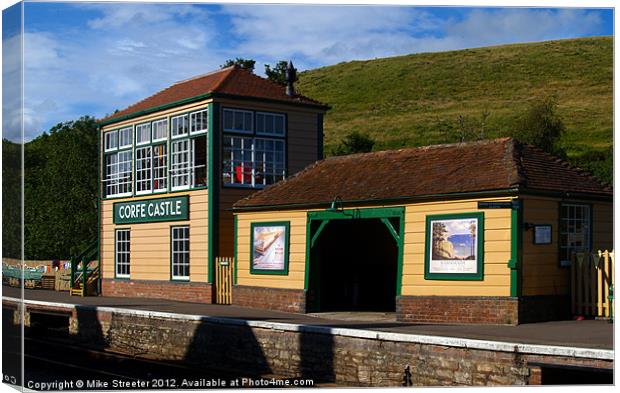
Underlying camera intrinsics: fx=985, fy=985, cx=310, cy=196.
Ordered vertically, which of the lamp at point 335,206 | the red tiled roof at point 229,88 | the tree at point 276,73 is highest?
the tree at point 276,73

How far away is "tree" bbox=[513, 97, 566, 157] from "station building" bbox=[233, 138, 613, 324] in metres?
10.8

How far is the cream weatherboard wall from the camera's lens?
55.4 feet

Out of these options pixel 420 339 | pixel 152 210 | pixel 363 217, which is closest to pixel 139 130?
pixel 152 210

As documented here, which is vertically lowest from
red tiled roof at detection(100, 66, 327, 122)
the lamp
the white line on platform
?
the white line on platform

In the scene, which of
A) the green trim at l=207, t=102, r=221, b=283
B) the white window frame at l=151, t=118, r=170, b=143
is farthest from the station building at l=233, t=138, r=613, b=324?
the white window frame at l=151, t=118, r=170, b=143

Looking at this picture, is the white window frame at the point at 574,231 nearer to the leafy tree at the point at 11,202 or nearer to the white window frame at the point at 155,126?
the leafy tree at the point at 11,202

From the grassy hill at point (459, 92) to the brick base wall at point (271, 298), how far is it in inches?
255

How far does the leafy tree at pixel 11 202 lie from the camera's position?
12.3m

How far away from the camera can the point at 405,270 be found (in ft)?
61.1

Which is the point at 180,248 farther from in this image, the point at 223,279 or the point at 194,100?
the point at 194,100

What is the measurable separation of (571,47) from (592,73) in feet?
17.6

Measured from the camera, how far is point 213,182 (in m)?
24.0

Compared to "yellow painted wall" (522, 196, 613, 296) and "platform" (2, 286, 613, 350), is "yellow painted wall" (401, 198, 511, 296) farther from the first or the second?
"platform" (2, 286, 613, 350)

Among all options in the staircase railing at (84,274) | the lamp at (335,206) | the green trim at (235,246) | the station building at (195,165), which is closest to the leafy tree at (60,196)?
the staircase railing at (84,274)
